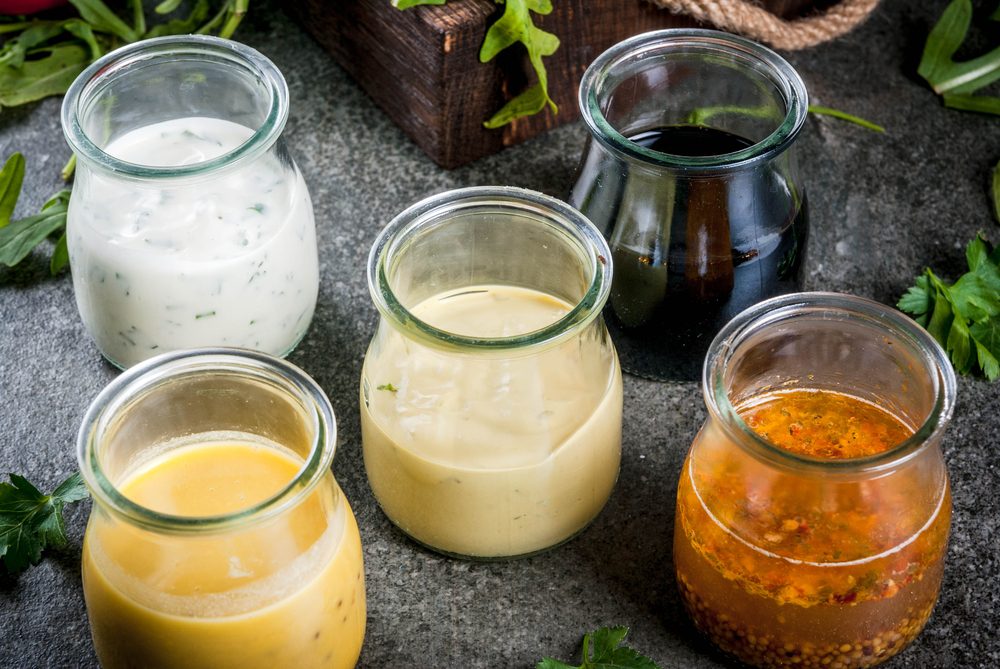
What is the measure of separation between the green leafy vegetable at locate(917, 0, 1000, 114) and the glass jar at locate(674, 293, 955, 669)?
2.39ft

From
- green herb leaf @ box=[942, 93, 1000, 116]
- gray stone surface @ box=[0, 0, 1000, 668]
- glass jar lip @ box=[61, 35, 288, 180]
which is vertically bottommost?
gray stone surface @ box=[0, 0, 1000, 668]

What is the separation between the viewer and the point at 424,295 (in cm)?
136

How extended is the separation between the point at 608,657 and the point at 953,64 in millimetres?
1083

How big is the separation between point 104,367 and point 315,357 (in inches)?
9.5

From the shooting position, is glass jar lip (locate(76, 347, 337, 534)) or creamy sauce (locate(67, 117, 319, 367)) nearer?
glass jar lip (locate(76, 347, 337, 534))

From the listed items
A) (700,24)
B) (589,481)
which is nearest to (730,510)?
(589,481)

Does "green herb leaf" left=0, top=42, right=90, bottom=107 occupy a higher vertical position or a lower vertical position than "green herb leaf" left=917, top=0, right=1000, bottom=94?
lower

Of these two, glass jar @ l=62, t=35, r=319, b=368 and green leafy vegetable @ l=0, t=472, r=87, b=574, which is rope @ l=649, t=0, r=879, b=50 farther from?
green leafy vegetable @ l=0, t=472, r=87, b=574

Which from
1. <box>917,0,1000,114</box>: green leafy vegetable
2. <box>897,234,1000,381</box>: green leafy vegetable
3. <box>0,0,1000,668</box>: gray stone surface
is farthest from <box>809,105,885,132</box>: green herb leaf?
<box>897,234,1000,381</box>: green leafy vegetable

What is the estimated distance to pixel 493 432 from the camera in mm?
1206

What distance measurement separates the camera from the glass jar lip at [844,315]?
108 cm

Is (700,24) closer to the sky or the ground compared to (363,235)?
closer to the sky

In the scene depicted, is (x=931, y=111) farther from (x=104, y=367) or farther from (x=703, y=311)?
(x=104, y=367)

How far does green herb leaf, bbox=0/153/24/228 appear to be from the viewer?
1.58m
